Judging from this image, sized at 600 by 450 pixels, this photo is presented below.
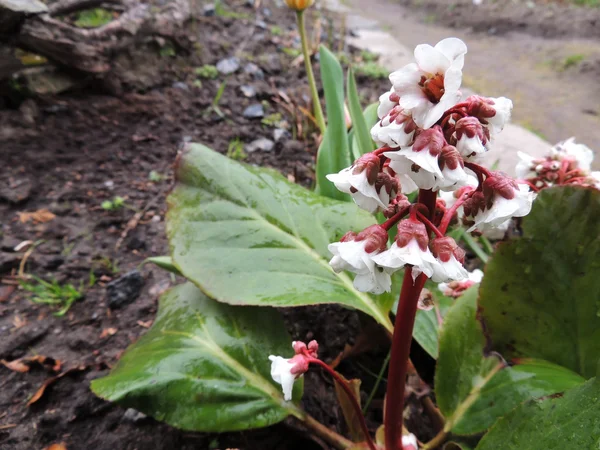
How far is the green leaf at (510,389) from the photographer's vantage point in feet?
2.77

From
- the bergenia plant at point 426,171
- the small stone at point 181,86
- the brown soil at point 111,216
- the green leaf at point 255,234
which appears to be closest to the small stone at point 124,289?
the brown soil at point 111,216

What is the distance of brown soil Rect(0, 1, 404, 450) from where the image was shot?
104 centimetres

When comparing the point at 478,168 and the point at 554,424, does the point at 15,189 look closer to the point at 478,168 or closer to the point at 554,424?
the point at 478,168

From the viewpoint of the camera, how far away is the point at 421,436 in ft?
3.40

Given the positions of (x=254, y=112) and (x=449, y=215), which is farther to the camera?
(x=254, y=112)

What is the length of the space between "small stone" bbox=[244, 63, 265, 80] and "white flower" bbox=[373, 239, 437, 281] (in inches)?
95.9

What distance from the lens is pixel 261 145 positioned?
7.04 ft

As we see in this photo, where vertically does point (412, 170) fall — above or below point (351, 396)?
above

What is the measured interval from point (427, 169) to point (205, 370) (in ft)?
2.18

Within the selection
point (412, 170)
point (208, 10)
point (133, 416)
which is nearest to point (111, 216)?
point (133, 416)

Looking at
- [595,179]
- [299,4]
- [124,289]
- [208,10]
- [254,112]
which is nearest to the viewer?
[595,179]

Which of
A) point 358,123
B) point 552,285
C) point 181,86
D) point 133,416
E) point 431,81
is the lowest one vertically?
point 133,416

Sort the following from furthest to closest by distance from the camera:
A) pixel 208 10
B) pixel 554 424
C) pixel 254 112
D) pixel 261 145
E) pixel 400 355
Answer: pixel 208 10 → pixel 254 112 → pixel 261 145 → pixel 400 355 → pixel 554 424

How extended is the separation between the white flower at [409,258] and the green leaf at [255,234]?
358 mm
